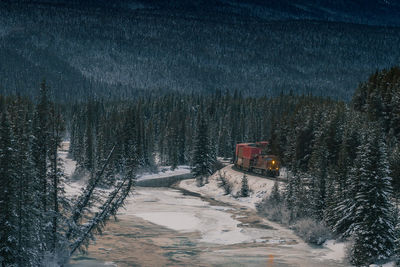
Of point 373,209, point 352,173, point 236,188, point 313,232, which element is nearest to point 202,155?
point 236,188

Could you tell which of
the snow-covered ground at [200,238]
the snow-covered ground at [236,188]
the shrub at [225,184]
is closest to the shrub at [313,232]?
the snow-covered ground at [200,238]

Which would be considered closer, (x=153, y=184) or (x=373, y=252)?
(x=373, y=252)

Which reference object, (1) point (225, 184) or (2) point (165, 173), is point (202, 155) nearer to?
(1) point (225, 184)

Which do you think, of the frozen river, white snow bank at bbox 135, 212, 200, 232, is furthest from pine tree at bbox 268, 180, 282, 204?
white snow bank at bbox 135, 212, 200, 232

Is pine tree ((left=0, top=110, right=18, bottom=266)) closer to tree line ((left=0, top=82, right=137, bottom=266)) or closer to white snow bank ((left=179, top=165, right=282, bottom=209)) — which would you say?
tree line ((left=0, top=82, right=137, bottom=266))

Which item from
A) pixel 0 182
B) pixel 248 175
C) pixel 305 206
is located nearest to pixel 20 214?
pixel 0 182

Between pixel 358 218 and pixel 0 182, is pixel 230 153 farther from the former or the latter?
pixel 0 182
